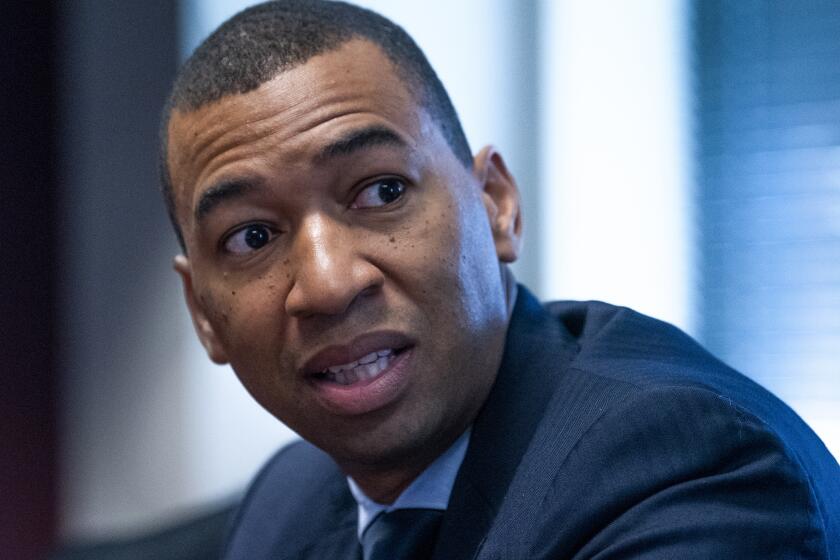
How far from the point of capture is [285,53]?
1.34 metres

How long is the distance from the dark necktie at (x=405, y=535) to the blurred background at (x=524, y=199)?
1.16m

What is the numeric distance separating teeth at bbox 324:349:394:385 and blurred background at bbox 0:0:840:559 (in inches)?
51.5

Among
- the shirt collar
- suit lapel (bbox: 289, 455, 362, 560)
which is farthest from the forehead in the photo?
suit lapel (bbox: 289, 455, 362, 560)

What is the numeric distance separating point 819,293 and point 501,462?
1.43m

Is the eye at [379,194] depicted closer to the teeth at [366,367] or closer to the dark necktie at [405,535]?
the teeth at [366,367]

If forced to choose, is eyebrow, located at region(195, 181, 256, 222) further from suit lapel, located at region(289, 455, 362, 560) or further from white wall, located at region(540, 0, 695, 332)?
white wall, located at region(540, 0, 695, 332)

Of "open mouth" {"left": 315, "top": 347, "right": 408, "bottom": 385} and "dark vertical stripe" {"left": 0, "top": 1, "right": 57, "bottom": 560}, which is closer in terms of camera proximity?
"open mouth" {"left": 315, "top": 347, "right": 408, "bottom": 385}

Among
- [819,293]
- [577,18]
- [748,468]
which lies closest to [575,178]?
[577,18]

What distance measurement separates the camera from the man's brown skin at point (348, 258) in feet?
4.09

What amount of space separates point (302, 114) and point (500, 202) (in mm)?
384

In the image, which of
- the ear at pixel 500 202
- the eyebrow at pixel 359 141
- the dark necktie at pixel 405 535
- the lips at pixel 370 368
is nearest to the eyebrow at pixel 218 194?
the eyebrow at pixel 359 141

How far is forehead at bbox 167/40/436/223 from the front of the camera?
4.21 ft

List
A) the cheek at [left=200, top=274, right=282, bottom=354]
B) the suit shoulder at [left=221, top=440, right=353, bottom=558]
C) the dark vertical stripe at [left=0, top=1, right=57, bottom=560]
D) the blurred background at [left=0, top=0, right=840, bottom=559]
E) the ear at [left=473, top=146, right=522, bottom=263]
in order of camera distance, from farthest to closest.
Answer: the dark vertical stripe at [left=0, top=1, right=57, bottom=560]
the blurred background at [left=0, top=0, right=840, bottom=559]
the suit shoulder at [left=221, top=440, right=353, bottom=558]
the ear at [left=473, top=146, right=522, bottom=263]
the cheek at [left=200, top=274, right=282, bottom=354]

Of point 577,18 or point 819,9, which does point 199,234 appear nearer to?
point 577,18
